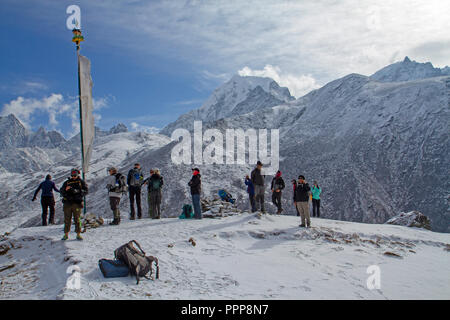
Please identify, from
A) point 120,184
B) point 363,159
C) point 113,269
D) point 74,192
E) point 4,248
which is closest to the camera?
point 113,269

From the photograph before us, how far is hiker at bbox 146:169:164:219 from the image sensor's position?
13898 mm

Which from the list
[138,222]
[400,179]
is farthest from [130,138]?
[138,222]

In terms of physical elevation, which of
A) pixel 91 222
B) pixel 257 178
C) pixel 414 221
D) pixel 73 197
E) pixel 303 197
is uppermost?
pixel 257 178

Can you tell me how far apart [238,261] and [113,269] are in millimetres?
3426

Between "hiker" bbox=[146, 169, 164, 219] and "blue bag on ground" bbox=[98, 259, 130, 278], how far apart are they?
6.86 metres

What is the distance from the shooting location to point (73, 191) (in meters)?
9.74

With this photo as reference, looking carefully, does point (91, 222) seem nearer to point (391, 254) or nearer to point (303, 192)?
point (303, 192)

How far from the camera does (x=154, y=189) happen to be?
1395 centimetres

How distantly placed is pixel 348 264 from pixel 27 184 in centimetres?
10603

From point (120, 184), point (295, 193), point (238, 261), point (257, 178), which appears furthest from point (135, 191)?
point (295, 193)

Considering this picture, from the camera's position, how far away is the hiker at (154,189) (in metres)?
13.9

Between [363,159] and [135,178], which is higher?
[135,178]

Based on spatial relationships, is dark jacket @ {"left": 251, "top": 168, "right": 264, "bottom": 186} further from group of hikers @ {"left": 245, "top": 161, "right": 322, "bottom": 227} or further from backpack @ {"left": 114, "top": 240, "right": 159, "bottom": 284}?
backpack @ {"left": 114, "top": 240, "right": 159, "bottom": 284}

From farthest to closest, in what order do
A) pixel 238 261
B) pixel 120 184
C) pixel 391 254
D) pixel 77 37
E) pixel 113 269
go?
pixel 77 37
pixel 120 184
pixel 391 254
pixel 238 261
pixel 113 269
